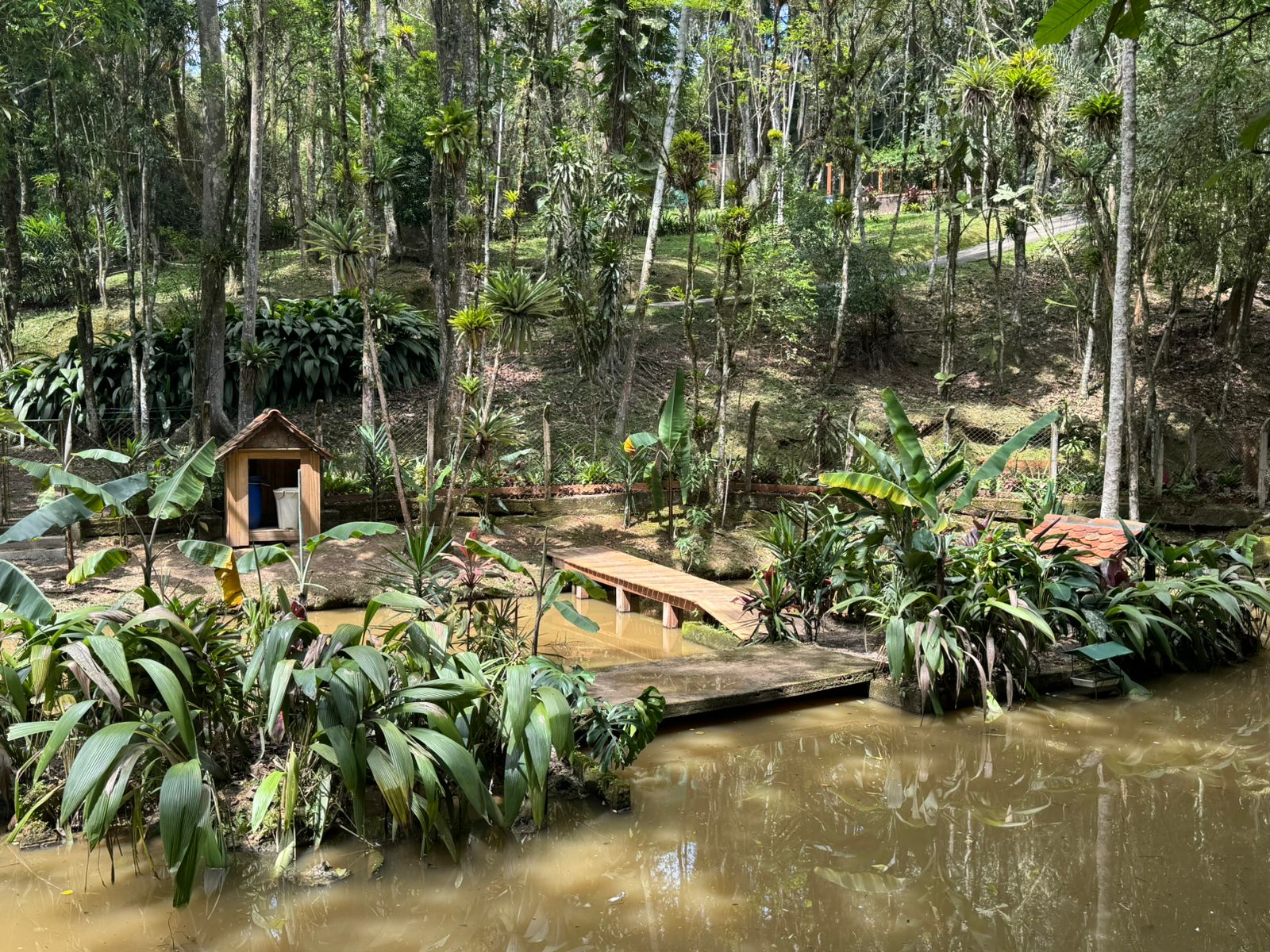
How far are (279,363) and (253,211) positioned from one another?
4.40 metres

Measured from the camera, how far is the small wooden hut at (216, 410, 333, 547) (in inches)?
406

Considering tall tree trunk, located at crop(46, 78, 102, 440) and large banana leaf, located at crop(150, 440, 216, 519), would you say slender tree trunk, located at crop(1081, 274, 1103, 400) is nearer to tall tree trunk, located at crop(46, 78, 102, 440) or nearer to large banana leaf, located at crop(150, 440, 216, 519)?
large banana leaf, located at crop(150, 440, 216, 519)

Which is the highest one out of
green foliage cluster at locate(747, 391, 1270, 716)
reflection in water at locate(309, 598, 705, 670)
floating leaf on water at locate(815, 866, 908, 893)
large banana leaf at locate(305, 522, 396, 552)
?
large banana leaf at locate(305, 522, 396, 552)

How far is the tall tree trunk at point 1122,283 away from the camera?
988 cm

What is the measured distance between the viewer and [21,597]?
174 inches

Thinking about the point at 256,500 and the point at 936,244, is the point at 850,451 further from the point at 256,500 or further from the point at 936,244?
the point at 256,500

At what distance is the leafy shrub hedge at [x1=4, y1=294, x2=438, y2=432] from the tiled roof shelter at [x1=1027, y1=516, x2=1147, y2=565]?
10.9m

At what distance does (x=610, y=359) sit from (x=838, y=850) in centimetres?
1442

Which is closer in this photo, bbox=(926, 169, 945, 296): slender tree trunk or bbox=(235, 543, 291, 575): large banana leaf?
bbox=(235, 543, 291, 575): large banana leaf

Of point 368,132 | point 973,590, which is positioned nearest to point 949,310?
point 973,590

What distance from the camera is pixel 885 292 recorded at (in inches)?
792

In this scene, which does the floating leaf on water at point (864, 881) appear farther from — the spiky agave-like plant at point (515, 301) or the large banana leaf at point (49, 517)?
→ the spiky agave-like plant at point (515, 301)

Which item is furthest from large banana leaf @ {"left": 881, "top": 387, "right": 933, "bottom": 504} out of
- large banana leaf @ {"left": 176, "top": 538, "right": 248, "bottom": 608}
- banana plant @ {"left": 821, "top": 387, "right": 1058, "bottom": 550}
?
large banana leaf @ {"left": 176, "top": 538, "right": 248, "bottom": 608}

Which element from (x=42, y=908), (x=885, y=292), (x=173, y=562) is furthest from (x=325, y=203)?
A: (x=42, y=908)
